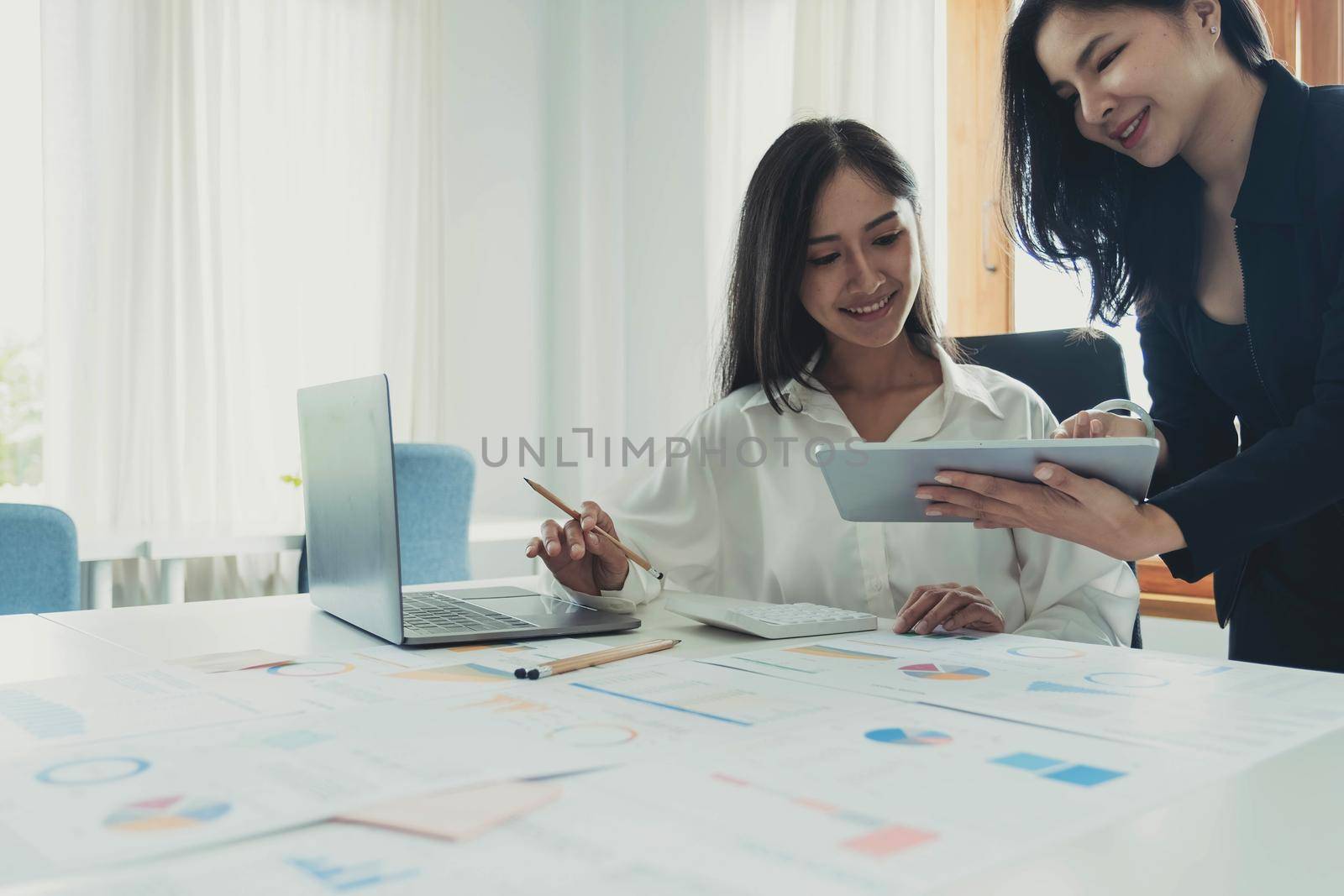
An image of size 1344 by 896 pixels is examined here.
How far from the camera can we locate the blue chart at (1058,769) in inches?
22.6

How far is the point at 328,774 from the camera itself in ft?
1.92

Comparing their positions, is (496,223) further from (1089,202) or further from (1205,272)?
(1205,272)

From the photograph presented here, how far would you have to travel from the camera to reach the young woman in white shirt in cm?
137

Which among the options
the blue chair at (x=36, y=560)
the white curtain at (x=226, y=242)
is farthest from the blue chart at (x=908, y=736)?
the white curtain at (x=226, y=242)

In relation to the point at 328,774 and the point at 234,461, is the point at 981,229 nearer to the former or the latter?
the point at 234,461

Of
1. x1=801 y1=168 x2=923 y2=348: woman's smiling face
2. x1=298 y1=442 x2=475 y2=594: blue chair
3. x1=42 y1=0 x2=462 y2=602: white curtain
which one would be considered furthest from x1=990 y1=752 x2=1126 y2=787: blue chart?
x1=42 y1=0 x2=462 y2=602: white curtain

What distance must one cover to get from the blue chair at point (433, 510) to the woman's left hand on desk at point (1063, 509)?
189 centimetres

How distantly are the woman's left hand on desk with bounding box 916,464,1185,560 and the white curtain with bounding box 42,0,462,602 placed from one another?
8.24 ft

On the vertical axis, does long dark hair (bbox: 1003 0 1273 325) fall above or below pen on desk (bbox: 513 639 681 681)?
above

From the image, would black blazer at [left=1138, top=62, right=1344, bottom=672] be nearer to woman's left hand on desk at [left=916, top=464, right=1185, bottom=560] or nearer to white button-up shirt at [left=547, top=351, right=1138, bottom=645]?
woman's left hand on desk at [left=916, top=464, right=1185, bottom=560]

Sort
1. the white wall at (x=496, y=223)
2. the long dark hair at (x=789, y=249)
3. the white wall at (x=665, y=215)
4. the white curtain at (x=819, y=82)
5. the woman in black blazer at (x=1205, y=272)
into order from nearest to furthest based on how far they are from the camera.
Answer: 1. the woman in black blazer at (x=1205, y=272)
2. the long dark hair at (x=789, y=249)
3. the white curtain at (x=819, y=82)
4. the white wall at (x=665, y=215)
5. the white wall at (x=496, y=223)

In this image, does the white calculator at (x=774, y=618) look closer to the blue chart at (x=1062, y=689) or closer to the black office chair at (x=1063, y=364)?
the blue chart at (x=1062, y=689)

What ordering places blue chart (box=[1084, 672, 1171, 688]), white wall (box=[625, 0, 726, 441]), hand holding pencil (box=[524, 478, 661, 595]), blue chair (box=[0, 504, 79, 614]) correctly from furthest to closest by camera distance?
white wall (box=[625, 0, 726, 441])
blue chair (box=[0, 504, 79, 614])
hand holding pencil (box=[524, 478, 661, 595])
blue chart (box=[1084, 672, 1171, 688])

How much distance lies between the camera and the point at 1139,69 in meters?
1.12
